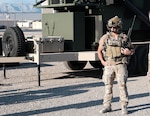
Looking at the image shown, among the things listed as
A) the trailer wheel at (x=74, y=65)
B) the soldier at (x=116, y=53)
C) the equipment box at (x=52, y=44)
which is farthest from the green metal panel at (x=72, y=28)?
the soldier at (x=116, y=53)

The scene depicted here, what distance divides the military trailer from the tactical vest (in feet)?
11.5

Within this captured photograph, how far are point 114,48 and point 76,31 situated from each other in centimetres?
436

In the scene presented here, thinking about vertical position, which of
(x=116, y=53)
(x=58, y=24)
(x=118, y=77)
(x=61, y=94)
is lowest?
(x=61, y=94)

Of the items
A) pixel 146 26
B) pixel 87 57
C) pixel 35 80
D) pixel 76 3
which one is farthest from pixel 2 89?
pixel 146 26

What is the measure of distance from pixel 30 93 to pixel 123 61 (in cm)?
285

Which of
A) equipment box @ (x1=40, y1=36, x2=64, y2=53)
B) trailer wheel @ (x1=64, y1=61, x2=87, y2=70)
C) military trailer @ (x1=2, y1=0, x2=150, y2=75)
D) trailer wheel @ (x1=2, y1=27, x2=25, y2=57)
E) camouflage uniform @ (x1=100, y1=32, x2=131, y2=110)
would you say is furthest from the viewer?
trailer wheel @ (x1=64, y1=61, x2=87, y2=70)

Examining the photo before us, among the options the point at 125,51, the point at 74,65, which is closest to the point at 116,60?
the point at 125,51

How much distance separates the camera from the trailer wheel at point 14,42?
10.5m

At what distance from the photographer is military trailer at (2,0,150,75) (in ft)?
32.9

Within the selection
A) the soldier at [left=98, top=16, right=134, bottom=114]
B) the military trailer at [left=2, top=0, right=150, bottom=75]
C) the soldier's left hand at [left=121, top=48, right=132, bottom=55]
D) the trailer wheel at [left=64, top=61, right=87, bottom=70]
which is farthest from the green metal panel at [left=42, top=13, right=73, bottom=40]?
the soldier's left hand at [left=121, top=48, right=132, bottom=55]

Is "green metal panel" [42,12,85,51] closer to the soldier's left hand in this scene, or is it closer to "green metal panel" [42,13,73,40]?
"green metal panel" [42,13,73,40]

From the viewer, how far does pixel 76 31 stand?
34.7ft

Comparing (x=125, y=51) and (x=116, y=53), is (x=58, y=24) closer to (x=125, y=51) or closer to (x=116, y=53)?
(x=116, y=53)

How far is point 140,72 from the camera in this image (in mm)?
11484
